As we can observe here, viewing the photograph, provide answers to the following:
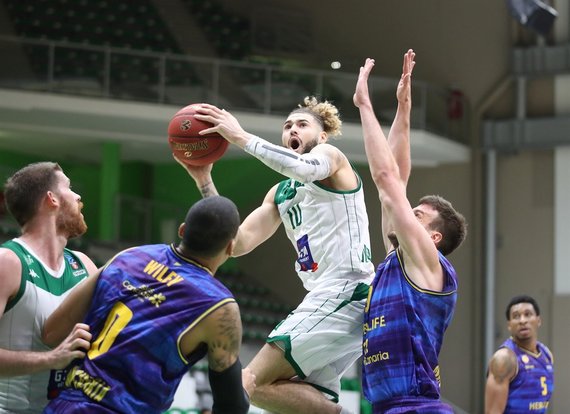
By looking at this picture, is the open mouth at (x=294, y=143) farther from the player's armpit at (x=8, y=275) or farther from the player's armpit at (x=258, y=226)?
the player's armpit at (x=8, y=275)

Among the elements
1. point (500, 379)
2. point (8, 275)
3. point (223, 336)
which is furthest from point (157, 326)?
point (500, 379)

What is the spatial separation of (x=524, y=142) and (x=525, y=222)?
1341 millimetres

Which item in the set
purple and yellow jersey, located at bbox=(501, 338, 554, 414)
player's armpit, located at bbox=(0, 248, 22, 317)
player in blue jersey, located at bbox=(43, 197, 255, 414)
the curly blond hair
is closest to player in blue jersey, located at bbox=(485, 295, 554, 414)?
purple and yellow jersey, located at bbox=(501, 338, 554, 414)

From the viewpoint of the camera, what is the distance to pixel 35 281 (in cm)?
439

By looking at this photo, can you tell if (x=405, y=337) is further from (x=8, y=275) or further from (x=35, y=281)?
(x=8, y=275)

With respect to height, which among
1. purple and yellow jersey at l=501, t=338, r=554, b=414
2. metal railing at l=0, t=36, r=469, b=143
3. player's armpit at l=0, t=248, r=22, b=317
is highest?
metal railing at l=0, t=36, r=469, b=143

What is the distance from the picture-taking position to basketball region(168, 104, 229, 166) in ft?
18.2

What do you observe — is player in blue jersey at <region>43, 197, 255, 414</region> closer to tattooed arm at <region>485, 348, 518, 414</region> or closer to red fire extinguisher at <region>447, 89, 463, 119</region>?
tattooed arm at <region>485, 348, 518, 414</region>

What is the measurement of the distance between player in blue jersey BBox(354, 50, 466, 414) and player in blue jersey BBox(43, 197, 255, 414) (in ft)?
4.70

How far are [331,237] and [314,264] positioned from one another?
19cm

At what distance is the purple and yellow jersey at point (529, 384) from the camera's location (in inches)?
346

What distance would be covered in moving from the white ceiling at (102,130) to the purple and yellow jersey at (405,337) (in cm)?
1084

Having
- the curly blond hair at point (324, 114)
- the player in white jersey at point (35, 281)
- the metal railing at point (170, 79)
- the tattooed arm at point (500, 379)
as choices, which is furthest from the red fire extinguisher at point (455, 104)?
the player in white jersey at point (35, 281)

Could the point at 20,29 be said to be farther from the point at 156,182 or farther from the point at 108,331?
the point at 108,331
